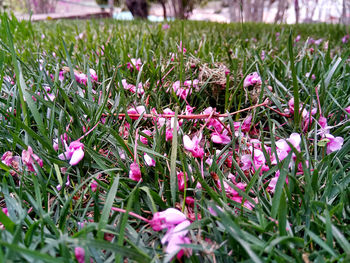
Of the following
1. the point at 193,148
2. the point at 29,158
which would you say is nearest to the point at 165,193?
the point at 193,148

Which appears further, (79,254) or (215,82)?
(215,82)

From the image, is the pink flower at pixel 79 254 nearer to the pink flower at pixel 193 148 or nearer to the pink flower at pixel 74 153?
the pink flower at pixel 74 153

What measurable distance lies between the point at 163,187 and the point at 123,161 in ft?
0.66

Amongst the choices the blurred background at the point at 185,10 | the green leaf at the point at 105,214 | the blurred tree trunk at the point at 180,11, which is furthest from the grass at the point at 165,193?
the blurred background at the point at 185,10

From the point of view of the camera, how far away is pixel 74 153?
857 millimetres

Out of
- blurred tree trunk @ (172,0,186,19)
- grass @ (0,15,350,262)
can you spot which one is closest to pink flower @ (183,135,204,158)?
grass @ (0,15,350,262)

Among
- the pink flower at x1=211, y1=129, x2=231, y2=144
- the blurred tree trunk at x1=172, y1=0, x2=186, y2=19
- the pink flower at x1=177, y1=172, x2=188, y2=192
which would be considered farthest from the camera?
the blurred tree trunk at x1=172, y1=0, x2=186, y2=19

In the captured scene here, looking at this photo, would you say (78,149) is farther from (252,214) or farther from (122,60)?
(122,60)

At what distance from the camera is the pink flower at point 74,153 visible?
843 millimetres

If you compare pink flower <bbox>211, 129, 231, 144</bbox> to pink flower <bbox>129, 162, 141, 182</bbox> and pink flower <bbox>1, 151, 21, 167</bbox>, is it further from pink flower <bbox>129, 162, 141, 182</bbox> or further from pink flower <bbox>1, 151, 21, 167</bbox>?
pink flower <bbox>1, 151, 21, 167</bbox>

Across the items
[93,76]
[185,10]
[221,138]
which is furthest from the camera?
[185,10]

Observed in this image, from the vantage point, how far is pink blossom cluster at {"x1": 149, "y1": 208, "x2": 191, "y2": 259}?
24.1 inches

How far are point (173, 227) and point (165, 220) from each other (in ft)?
0.09

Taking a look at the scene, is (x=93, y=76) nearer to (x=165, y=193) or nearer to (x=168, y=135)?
(x=168, y=135)
